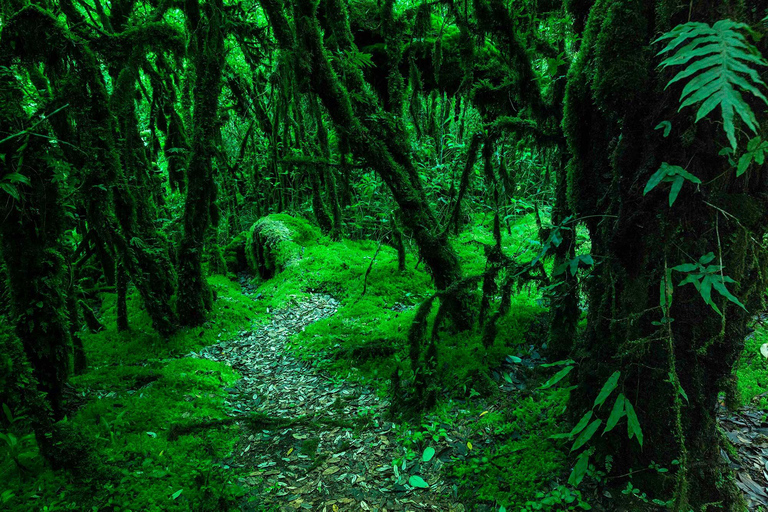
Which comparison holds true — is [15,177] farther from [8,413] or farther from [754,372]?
[754,372]

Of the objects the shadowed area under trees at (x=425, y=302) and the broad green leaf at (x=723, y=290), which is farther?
the shadowed area under trees at (x=425, y=302)

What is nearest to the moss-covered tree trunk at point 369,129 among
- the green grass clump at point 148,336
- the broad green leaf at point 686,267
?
the broad green leaf at point 686,267

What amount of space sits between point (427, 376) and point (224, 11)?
489 cm

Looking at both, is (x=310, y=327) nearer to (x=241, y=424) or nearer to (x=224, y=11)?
(x=241, y=424)

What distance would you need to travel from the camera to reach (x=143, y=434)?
3.30m

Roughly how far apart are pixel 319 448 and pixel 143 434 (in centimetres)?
153

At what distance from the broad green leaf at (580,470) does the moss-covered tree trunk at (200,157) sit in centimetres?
493

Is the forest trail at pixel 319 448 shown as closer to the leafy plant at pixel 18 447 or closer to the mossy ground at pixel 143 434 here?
the mossy ground at pixel 143 434

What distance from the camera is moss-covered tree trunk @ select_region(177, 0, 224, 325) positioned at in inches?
176

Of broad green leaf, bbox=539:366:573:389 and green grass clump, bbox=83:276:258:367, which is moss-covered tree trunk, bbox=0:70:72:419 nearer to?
green grass clump, bbox=83:276:258:367

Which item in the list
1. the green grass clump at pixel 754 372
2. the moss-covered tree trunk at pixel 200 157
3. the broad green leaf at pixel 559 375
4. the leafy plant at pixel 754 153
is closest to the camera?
the leafy plant at pixel 754 153

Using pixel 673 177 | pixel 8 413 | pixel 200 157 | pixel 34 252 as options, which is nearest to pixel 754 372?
pixel 673 177

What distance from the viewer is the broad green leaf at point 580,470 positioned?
224cm

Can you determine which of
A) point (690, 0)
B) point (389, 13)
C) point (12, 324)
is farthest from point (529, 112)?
point (12, 324)
